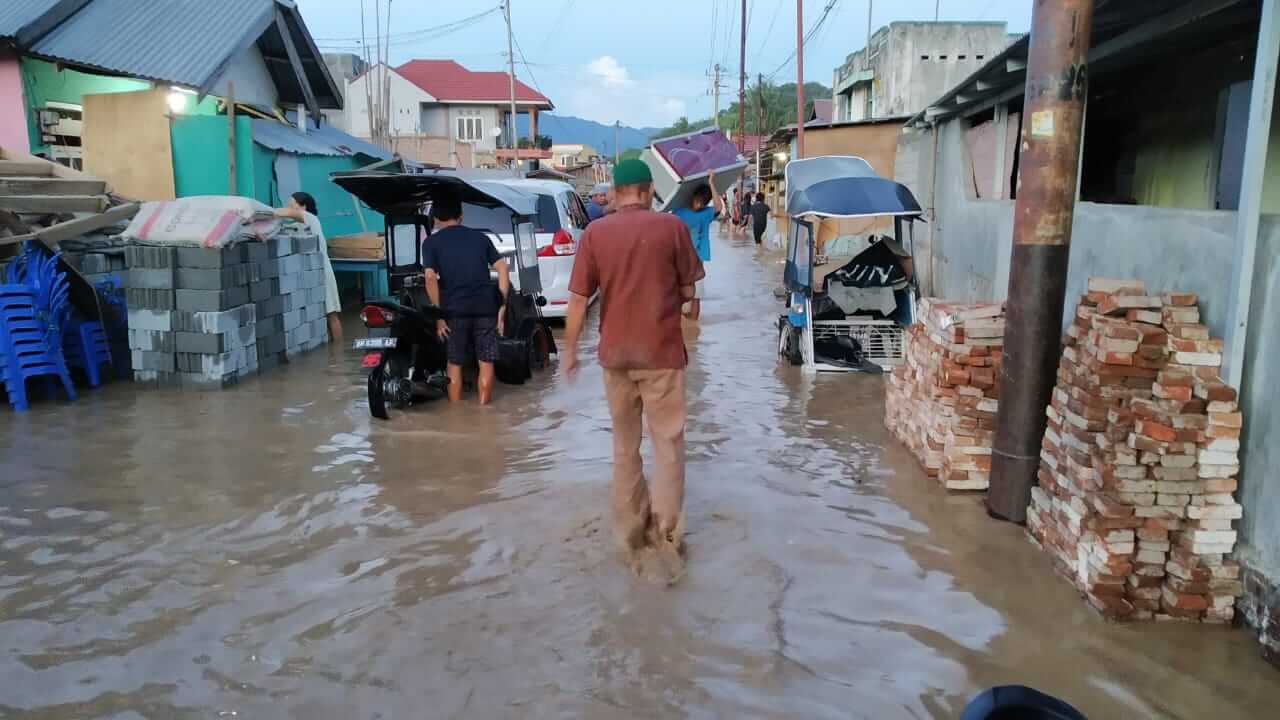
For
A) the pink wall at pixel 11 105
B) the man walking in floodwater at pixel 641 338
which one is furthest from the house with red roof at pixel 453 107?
the man walking in floodwater at pixel 641 338

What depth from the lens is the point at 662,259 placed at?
194 inches

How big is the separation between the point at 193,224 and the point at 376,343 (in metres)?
2.46

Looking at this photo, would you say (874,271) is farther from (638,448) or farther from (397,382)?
(638,448)

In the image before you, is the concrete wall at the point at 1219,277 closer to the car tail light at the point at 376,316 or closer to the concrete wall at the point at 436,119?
the car tail light at the point at 376,316

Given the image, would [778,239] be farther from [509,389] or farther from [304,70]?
[509,389]

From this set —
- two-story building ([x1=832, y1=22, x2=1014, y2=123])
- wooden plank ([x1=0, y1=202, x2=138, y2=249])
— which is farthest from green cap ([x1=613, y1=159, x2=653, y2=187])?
two-story building ([x1=832, y1=22, x2=1014, y2=123])

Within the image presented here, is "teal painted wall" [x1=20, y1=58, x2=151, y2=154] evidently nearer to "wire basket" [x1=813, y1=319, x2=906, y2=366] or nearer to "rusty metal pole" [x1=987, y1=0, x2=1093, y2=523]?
"wire basket" [x1=813, y1=319, x2=906, y2=366]

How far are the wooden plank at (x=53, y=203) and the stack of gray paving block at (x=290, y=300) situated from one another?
1.99 metres

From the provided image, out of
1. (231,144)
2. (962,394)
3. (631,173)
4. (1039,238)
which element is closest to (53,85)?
(231,144)

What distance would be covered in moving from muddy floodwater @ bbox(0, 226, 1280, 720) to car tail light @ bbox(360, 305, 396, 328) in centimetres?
98

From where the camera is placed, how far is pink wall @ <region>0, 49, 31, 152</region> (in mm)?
13094

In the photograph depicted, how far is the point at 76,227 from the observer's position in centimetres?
957

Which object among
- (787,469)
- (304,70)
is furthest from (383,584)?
(304,70)

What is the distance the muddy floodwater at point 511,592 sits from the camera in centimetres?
367
